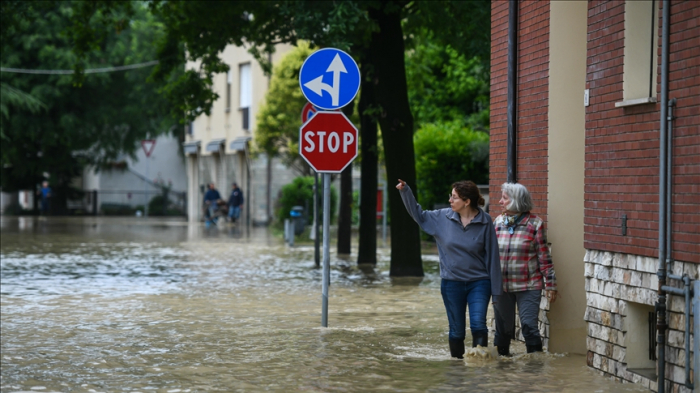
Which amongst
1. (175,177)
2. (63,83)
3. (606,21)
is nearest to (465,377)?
(606,21)

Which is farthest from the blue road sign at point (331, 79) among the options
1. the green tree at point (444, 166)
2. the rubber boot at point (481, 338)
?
the green tree at point (444, 166)

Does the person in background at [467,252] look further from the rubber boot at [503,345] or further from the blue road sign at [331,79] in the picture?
the blue road sign at [331,79]

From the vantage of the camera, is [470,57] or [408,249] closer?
[408,249]

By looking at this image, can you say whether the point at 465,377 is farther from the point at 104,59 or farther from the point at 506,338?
the point at 104,59

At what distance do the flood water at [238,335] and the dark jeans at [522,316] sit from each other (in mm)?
193

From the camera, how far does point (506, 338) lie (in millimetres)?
9219

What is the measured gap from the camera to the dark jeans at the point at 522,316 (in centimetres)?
914

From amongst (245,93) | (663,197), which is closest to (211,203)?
(245,93)

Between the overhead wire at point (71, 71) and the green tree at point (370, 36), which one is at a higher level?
the overhead wire at point (71, 71)

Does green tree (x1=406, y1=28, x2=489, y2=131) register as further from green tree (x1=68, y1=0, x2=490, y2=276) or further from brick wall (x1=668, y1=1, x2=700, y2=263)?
brick wall (x1=668, y1=1, x2=700, y2=263)

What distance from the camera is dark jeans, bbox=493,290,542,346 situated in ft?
30.0

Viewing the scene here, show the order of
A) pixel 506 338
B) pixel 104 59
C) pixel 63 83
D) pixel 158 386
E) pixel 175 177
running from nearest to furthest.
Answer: pixel 158 386 < pixel 506 338 < pixel 63 83 < pixel 104 59 < pixel 175 177

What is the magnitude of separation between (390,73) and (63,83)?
34.5 meters

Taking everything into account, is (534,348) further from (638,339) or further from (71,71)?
(71,71)
